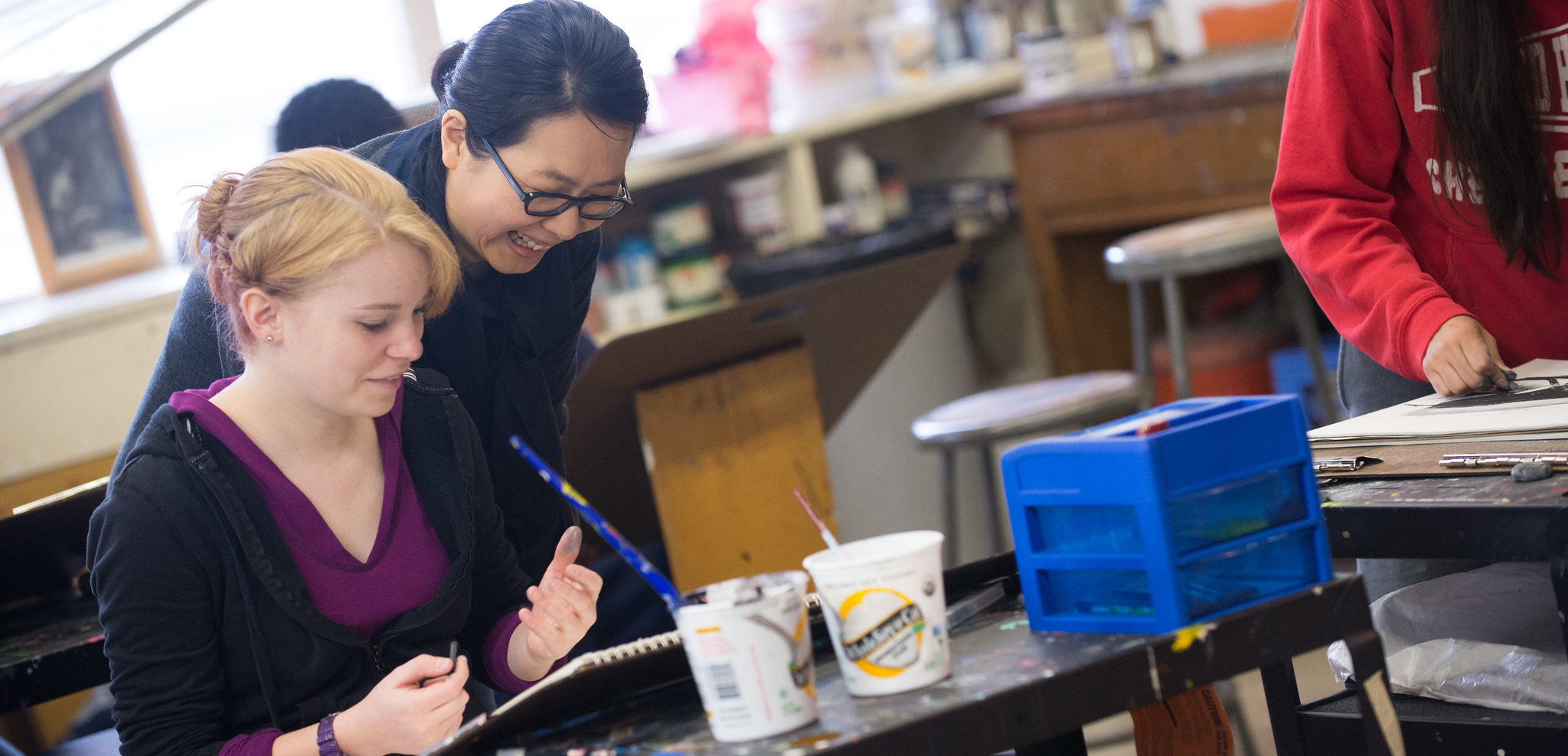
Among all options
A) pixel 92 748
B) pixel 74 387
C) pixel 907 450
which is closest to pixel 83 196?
pixel 74 387

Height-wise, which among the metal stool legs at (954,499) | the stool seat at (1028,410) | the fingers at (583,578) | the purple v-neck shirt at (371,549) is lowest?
the metal stool legs at (954,499)

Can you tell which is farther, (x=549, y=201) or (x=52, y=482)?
(x=52, y=482)

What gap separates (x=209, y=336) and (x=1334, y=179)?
1.04m

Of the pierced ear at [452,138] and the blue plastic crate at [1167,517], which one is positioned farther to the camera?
the pierced ear at [452,138]

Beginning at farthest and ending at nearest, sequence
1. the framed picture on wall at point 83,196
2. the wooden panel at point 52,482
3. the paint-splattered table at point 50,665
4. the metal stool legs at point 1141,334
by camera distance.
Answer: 1. the metal stool legs at point 1141,334
2. the framed picture on wall at point 83,196
3. the wooden panel at point 52,482
4. the paint-splattered table at point 50,665

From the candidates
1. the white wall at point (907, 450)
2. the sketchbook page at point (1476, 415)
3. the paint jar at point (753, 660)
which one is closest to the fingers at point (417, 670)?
the paint jar at point (753, 660)

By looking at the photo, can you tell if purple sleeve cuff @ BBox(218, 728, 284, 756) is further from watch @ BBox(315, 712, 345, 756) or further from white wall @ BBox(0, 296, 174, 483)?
white wall @ BBox(0, 296, 174, 483)

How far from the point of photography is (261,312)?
1.04m

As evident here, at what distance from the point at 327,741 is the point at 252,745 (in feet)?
0.19

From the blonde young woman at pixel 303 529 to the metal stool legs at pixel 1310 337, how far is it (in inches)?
76.4

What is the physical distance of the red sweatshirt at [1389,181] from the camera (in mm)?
1313

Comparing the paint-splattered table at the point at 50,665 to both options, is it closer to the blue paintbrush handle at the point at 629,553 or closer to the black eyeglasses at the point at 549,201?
the black eyeglasses at the point at 549,201

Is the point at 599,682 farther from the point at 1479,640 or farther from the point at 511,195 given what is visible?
the point at 1479,640

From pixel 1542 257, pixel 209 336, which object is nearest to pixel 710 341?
pixel 209 336
